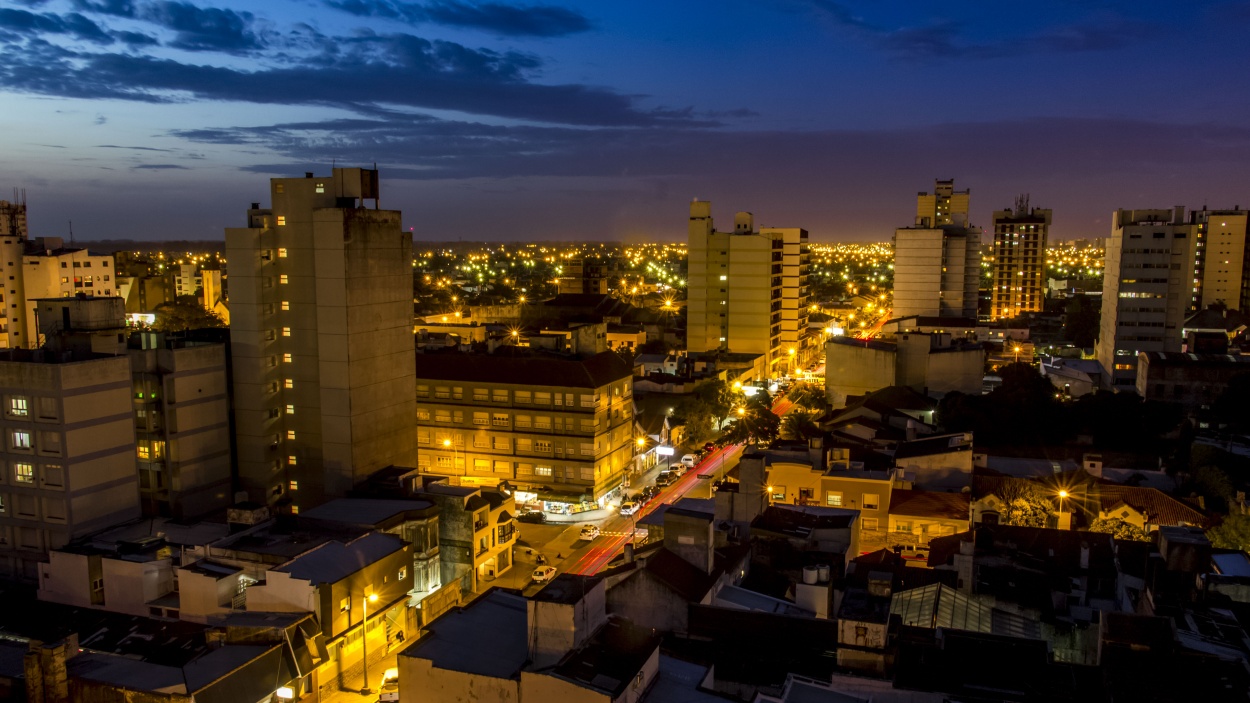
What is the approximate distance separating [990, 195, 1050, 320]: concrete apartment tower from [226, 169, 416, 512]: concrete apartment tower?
4074 inches

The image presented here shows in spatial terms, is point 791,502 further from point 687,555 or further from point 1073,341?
point 1073,341

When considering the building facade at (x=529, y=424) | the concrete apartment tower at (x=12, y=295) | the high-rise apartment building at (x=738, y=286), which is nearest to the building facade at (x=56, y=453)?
the building facade at (x=529, y=424)

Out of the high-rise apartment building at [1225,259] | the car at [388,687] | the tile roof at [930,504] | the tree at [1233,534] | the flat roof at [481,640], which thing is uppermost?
the high-rise apartment building at [1225,259]

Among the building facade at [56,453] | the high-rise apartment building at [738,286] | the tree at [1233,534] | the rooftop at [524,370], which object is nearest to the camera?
the tree at [1233,534]

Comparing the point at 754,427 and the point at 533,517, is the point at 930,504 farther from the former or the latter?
the point at 754,427

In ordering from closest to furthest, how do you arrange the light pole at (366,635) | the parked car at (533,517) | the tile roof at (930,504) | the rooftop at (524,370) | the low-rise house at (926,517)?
the light pole at (366,635)
the low-rise house at (926,517)
the tile roof at (930,504)
the parked car at (533,517)
the rooftop at (524,370)

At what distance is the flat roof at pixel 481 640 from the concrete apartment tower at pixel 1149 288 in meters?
63.5

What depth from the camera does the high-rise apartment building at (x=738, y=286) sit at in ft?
257

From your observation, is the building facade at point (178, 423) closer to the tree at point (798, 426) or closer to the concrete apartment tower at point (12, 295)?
the tree at point (798, 426)

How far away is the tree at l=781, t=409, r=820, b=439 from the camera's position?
49719mm

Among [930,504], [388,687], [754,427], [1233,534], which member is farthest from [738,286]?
[388,687]

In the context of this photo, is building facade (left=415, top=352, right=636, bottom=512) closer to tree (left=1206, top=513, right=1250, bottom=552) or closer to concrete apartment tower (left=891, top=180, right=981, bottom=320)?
tree (left=1206, top=513, right=1250, bottom=552)

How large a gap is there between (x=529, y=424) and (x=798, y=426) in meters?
17.0

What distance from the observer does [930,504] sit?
3519 cm
